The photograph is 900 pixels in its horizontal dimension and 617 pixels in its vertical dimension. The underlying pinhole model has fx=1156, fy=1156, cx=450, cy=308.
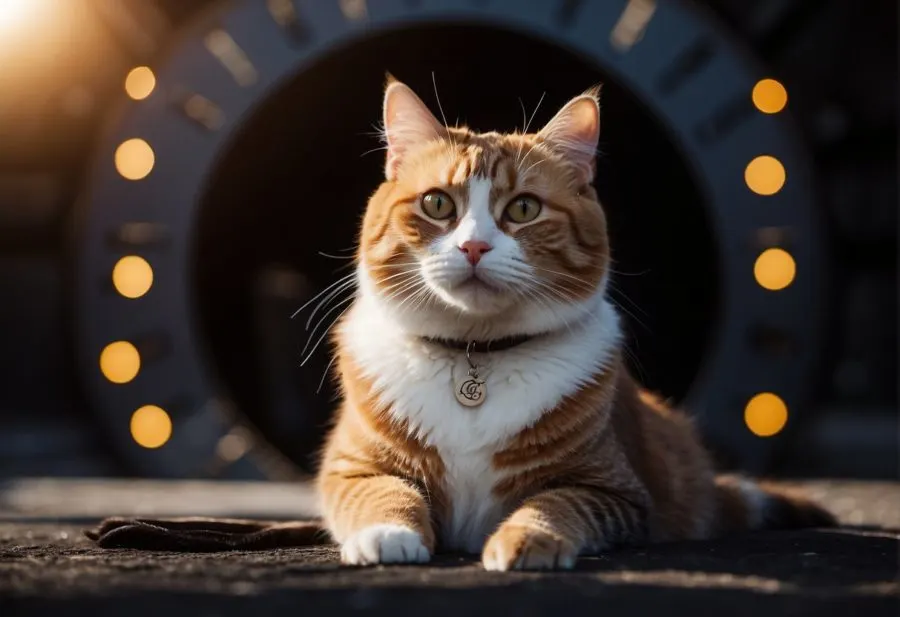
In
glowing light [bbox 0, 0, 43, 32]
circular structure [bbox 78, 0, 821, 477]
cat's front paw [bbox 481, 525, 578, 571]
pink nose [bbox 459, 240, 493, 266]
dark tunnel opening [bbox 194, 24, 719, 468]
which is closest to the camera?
cat's front paw [bbox 481, 525, 578, 571]

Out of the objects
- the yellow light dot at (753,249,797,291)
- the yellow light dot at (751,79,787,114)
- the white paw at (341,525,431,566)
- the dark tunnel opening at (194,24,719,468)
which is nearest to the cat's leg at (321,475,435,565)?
the white paw at (341,525,431,566)

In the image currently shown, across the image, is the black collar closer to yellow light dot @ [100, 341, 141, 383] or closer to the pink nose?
the pink nose

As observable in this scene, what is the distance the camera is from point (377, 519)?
1.46 meters

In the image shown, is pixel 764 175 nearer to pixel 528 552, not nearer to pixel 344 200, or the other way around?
pixel 344 200

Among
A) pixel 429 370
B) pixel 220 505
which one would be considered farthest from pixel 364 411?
pixel 220 505

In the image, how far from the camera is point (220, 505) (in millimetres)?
2502

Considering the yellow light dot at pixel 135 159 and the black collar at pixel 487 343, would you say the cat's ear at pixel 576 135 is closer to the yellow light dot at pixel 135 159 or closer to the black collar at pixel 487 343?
the black collar at pixel 487 343

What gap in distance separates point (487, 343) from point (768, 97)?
1.35 metres

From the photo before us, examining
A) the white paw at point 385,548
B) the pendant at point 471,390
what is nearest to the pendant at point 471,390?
the pendant at point 471,390

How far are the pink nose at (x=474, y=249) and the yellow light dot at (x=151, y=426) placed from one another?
1.38m

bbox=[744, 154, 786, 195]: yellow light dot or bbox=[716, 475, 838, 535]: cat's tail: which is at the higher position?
bbox=[744, 154, 786, 195]: yellow light dot

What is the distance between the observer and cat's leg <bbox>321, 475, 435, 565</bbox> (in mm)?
1381

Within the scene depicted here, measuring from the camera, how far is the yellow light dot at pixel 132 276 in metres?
2.65

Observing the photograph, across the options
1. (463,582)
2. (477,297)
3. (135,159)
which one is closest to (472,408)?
(477,297)
